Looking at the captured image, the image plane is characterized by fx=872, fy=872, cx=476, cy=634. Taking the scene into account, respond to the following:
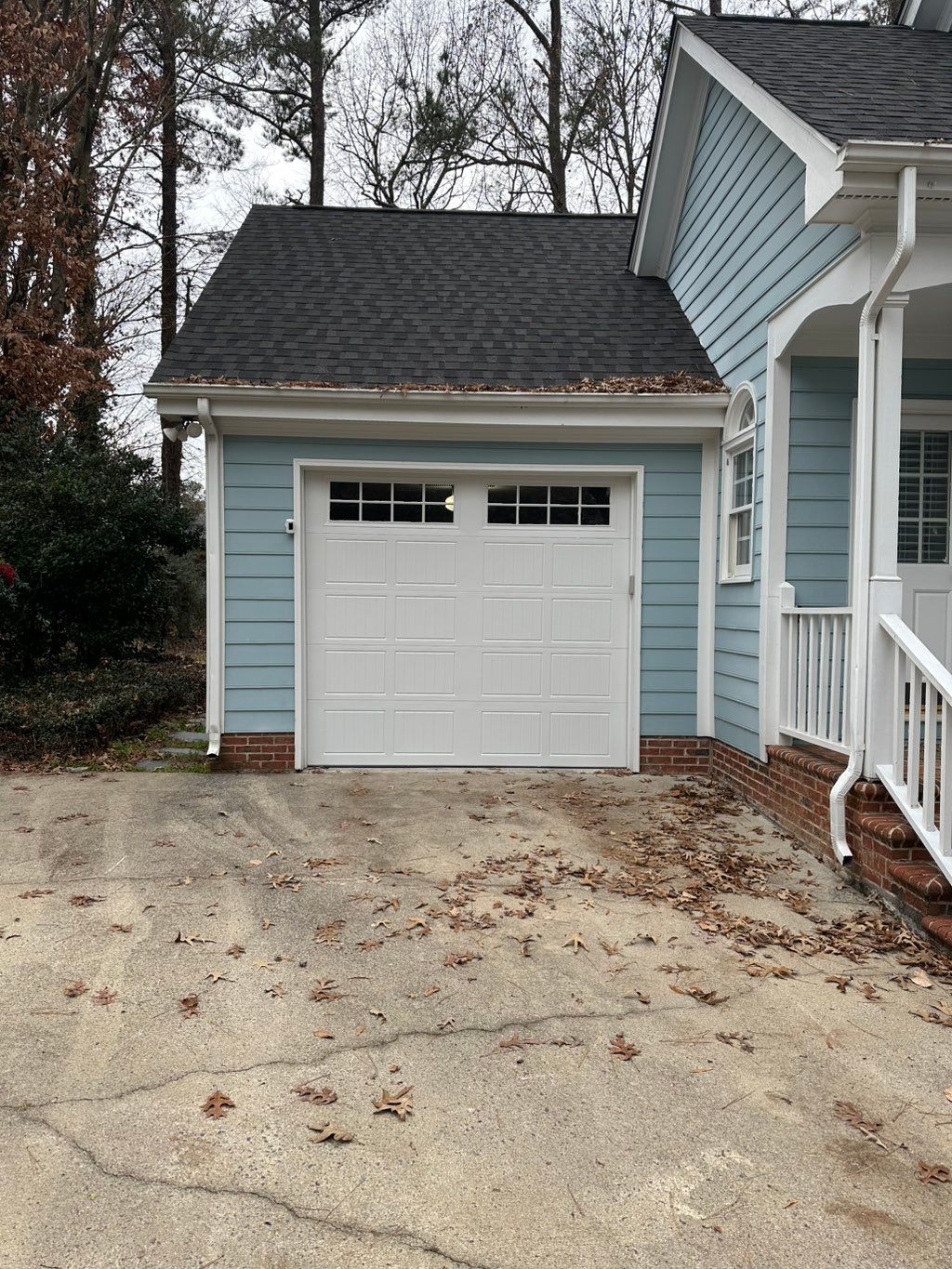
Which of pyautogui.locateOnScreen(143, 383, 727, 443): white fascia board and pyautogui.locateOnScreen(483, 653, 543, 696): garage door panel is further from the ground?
pyautogui.locateOnScreen(143, 383, 727, 443): white fascia board

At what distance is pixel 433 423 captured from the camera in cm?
660

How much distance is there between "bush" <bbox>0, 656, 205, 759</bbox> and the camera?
7.05 metres

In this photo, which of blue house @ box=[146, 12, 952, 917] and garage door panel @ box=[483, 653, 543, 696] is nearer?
blue house @ box=[146, 12, 952, 917]

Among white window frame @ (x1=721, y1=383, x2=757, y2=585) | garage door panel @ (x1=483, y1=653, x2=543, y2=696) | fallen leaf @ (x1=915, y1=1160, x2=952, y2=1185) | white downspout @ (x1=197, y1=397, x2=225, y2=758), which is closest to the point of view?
fallen leaf @ (x1=915, y1=1160, x2=952, y2=1185)

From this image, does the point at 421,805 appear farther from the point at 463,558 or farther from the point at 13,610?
the point at 13,610

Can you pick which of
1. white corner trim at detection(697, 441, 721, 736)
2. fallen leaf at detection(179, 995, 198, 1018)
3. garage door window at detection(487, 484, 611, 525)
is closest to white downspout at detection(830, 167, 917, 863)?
white corner trim at detection(697, 441, 721, 736)

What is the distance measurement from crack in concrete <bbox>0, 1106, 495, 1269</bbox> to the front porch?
254 cm

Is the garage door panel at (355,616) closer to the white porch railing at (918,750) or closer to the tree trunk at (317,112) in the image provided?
the white porch railing at (918,750)

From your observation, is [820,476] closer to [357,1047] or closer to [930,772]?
[930,772]

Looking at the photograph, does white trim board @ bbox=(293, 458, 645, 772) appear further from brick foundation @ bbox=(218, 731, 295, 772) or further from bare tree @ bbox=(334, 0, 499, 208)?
bare tree @ bbox=(334, 0, 499, 208)

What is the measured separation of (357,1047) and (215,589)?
4.40 meters

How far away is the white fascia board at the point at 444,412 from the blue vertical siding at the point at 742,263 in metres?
0.52

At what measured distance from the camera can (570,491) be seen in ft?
22.9

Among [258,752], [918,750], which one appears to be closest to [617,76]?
[258,752]
